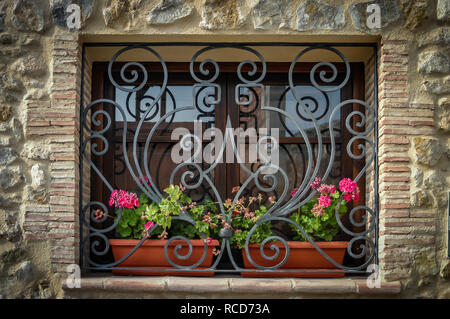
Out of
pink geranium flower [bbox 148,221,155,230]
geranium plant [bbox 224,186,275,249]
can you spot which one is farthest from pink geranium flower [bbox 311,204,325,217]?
pink geranium flower [bbox 148,221,155,230]

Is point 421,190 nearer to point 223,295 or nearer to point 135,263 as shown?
point 223,295

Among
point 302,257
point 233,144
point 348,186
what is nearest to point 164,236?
point 233,144

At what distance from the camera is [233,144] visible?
11.0 feet

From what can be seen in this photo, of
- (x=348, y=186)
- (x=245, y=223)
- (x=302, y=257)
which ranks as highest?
(x=348, y=186)

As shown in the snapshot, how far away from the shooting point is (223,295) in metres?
3.19

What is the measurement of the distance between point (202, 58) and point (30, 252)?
1.74 m

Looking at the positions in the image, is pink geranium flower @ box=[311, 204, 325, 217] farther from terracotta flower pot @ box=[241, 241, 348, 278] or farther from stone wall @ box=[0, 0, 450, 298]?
stone wall @ box=[0, 0, 450, 298]

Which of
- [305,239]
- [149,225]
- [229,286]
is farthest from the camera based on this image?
[305,239]

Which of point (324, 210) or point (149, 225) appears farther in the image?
point (324, 210)

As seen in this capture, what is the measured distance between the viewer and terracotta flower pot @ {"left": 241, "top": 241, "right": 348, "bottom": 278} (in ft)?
10.9

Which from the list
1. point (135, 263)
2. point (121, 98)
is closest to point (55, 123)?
point (121, 98)

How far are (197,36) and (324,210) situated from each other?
143cm

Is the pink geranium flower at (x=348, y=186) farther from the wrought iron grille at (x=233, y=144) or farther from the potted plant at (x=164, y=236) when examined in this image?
the potted plant at (x=164, y=236)

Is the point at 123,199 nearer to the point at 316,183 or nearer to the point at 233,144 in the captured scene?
the point at 233,144
